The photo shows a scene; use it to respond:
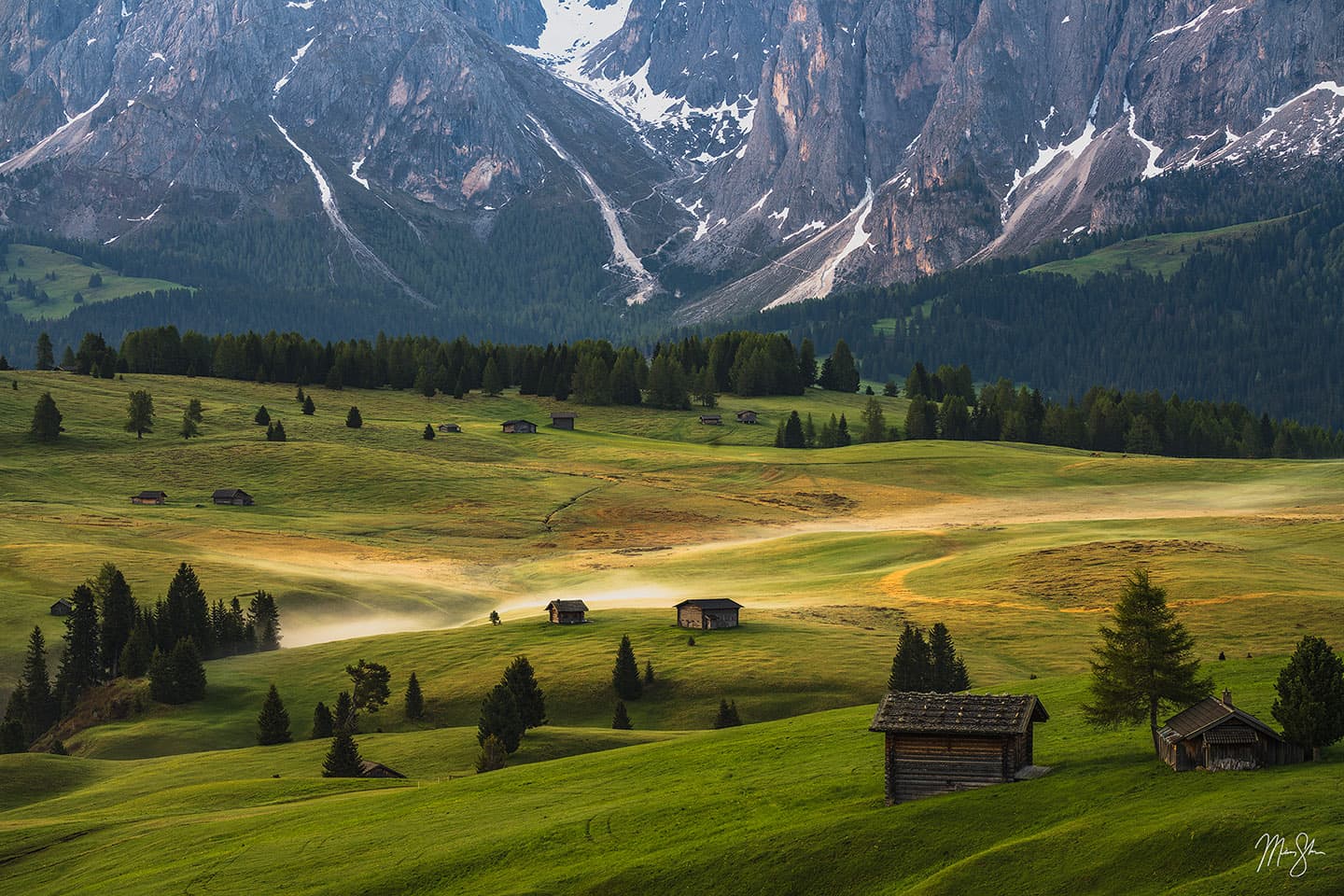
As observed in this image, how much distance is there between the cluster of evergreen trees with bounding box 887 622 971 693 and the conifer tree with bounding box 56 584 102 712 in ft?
194

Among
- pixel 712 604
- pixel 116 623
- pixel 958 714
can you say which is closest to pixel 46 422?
pixel 116 623

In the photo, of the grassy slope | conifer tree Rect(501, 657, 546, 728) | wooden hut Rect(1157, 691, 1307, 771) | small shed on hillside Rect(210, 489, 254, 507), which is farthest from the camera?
small shed on hillside Rect(210, 489, 254, 507)

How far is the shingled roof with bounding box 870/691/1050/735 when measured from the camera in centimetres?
4988

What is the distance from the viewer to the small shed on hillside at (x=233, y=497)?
175500 millimetres

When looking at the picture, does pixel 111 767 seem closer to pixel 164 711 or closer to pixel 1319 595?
pixel 164 711

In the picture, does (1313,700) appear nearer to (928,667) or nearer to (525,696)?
(928,667)

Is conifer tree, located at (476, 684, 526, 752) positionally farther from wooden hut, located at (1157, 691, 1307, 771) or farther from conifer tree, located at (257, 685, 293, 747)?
wooden hut, located at (1157, 691, 1307, 771)

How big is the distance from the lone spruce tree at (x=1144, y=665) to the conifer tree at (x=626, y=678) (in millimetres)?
42670

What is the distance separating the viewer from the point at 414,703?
9275 cm

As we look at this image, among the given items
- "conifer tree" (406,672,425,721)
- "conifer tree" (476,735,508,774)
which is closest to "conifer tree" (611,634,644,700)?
"conifer tree" (406,672,425,721)

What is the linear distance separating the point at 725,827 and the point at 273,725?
153 feet

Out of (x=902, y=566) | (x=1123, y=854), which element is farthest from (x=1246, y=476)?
(x=1123, y=854)

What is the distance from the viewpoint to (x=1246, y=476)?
192 metres

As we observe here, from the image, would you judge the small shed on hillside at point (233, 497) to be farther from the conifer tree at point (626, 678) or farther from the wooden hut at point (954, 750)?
the wooden hut at point (954, 750)
